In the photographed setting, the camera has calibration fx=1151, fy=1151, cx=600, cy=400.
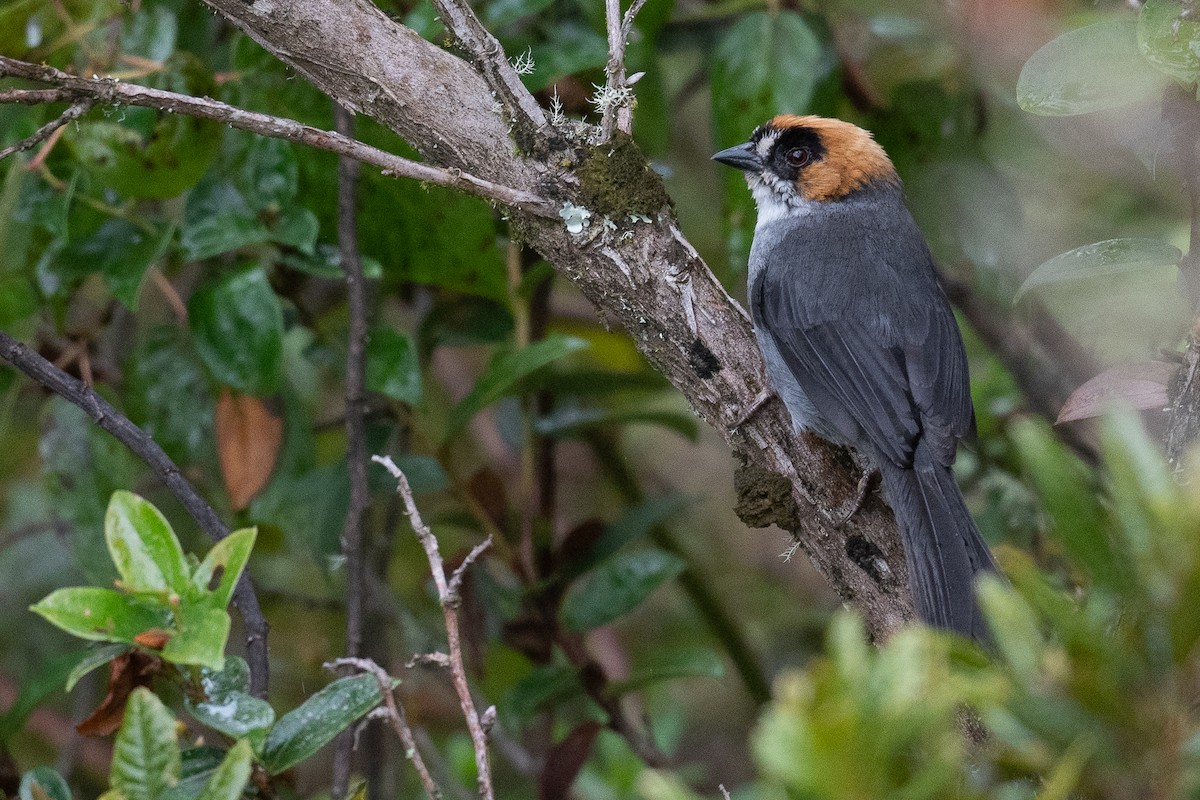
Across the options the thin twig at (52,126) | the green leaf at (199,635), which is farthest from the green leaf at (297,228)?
the green leaf at (199,635)

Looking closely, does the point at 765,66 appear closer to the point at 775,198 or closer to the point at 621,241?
the point at 775,198

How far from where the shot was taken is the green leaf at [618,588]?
3244 millimetres

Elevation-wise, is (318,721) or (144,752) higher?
(144,752)

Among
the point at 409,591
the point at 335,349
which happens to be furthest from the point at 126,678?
the point at 409,591

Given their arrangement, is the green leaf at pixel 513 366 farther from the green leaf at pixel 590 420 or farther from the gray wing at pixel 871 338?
the gray wing at pixel 871 338

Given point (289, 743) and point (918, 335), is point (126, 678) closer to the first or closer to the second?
point (289, 743)

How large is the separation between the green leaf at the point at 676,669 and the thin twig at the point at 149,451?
1.25m

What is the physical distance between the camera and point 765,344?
3162 mm

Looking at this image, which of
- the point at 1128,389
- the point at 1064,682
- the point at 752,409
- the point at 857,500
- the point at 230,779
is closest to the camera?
the point at 1064,682

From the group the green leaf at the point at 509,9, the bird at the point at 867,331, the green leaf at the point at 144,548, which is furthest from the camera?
the green leaf at the point at 509,9

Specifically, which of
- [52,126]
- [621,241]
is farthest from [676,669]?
Result: [52,126]

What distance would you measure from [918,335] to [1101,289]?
0.59m

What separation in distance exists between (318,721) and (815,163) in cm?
261

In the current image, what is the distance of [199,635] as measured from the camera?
1619 mm
